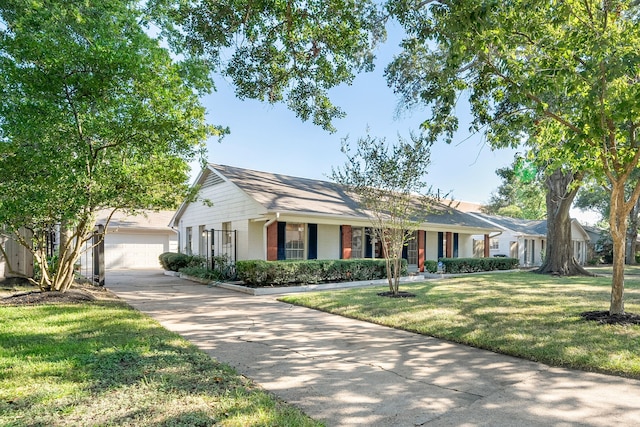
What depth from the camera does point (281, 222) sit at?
45.6 ft

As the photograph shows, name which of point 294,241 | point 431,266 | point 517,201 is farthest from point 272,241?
point 517,201

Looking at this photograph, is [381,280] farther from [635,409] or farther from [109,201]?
[635,409]

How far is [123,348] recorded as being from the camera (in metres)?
4.92

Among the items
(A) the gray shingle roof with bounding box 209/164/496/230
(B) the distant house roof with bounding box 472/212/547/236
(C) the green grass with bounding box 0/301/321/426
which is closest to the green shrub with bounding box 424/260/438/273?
(A) the gray shingle roof with bounding box 209/164/496/230

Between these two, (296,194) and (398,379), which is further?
(296,194)

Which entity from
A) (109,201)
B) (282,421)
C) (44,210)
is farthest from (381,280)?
(282,421)

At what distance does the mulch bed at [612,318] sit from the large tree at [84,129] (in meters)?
8.62

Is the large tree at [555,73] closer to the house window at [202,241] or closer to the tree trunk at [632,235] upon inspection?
the house window at [202,241]

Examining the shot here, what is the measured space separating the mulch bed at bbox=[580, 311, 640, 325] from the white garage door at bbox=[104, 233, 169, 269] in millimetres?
23826

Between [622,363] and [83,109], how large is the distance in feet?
32.4

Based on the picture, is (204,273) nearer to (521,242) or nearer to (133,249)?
(133,249)

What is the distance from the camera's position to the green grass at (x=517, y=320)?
5.00 meters

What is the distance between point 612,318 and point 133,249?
80.3ft

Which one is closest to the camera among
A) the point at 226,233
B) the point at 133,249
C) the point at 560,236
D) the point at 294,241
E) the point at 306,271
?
the point at 306,271
